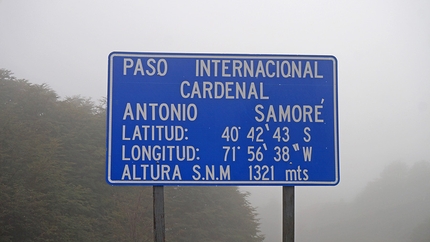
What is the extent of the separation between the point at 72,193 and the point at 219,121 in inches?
1308

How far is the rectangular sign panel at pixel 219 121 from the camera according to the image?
16.2 feet

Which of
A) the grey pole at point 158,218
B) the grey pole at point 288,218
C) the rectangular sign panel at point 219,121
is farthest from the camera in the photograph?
the grey pole at point 288,218

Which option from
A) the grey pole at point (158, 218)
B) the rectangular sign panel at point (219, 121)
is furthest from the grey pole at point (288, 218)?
the grey pole at point (158, 218)

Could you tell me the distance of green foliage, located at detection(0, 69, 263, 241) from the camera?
32.4 meters

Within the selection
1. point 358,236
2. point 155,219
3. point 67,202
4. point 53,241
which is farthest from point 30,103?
point 358,236

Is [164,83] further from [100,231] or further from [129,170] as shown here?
[100,231]

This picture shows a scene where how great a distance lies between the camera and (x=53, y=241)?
31719 mm

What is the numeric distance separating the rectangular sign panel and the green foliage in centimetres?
2882

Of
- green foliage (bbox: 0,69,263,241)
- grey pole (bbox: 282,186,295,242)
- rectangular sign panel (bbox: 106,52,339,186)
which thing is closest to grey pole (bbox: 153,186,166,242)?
rectangular sign panel (bbox: 106,52,339,186)

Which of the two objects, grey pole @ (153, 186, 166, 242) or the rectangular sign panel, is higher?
the rectangular sign panel

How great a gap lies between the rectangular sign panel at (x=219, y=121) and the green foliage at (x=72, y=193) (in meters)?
28.8

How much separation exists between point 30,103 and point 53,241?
16.4 m

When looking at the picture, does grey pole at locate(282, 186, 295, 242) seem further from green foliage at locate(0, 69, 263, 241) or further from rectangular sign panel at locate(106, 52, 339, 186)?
green foliage at locate(0, 69, 263, 241)

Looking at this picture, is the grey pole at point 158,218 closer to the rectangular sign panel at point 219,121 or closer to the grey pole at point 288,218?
the rectangular sign panel at point 219,121
